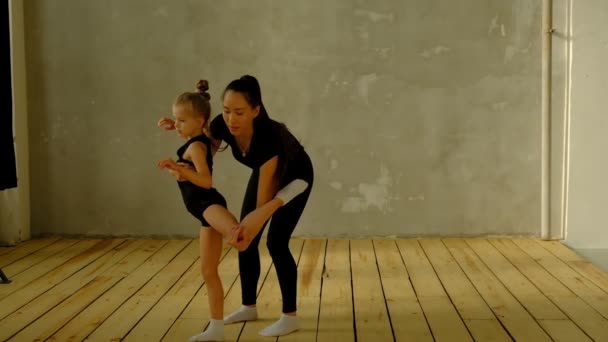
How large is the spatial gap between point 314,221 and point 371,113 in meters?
0.79

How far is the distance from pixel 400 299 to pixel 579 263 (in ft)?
4.23

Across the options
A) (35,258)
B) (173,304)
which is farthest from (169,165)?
(35,258)

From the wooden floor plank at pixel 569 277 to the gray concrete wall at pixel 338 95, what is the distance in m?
0.35

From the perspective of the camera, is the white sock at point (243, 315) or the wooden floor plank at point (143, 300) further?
the white sock at point (243, 315)

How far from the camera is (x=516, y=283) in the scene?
3.76 m

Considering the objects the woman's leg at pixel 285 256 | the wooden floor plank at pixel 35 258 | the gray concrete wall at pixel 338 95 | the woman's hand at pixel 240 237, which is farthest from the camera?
the gray concrete wall at pixel 338 95

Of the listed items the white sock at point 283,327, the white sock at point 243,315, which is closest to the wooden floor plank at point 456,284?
the white sock at point 283,327

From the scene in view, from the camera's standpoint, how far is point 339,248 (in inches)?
186

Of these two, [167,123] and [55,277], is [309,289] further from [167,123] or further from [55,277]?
[55,277]

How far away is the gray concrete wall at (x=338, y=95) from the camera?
194 inches

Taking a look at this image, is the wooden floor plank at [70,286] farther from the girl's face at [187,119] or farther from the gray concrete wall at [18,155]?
the girl's face at [187,119]

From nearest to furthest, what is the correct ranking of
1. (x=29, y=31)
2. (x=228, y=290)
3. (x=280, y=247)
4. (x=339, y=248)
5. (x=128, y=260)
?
(x=280, y=247)
(x=228, y=290)
(x=128, y=260)
(x=339, y=248)
(x=29, y=31)

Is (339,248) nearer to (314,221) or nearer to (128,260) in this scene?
(314,221)

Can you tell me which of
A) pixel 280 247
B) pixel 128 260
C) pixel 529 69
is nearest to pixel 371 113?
pixel 529 69
